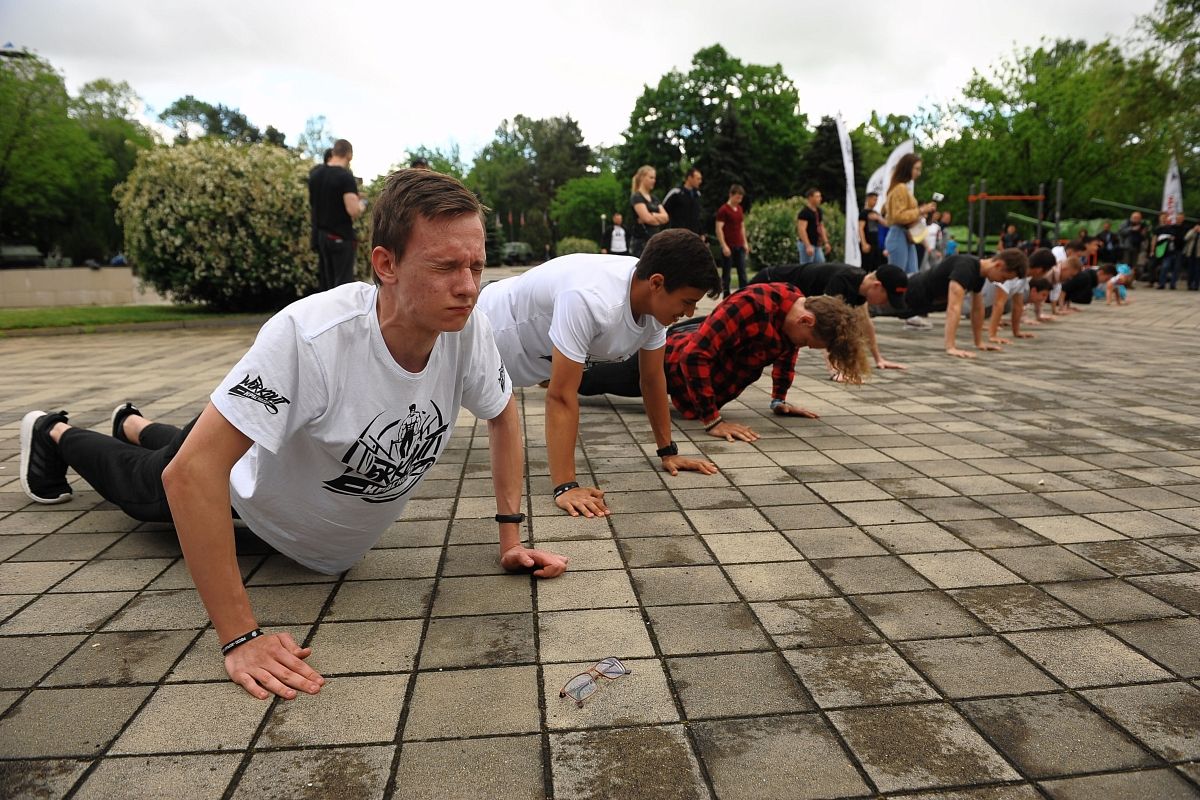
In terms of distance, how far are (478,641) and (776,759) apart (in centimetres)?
93

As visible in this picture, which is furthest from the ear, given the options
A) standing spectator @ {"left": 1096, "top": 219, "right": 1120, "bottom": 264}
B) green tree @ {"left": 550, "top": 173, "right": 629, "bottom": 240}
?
green tree @ {"left": 550, "top": 173, "right": 629, "bottom": 240}

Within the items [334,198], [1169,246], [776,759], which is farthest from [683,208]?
[1169,246]

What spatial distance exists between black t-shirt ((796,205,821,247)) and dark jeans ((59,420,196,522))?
31.8ft

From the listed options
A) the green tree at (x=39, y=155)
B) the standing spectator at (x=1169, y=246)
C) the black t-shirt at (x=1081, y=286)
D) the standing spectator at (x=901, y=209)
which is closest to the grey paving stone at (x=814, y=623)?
the standing spectator at (x=901, y=209)

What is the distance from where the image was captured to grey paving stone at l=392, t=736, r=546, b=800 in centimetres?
164

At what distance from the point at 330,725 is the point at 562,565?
3.38ft

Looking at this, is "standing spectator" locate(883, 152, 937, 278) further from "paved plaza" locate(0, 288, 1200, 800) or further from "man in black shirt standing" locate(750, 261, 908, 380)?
"paved plaza" locate(0, 288, 1200, 800)

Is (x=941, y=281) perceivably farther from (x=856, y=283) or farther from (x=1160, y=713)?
(x=1160, y=713)

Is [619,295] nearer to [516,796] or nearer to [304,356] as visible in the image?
[304,356]

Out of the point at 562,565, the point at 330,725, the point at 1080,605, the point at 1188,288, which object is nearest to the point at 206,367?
the point at 562,565

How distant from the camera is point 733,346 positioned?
16.4 ft

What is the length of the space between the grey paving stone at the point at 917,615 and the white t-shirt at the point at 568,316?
1553mm

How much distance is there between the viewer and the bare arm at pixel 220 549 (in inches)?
74.0

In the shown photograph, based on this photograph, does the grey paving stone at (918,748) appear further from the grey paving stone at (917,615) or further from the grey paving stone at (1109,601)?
the grey paving stone at (1109,601)
